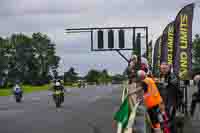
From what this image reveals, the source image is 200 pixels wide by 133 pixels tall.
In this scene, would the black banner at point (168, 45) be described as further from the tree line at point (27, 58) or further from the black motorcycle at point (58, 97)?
the tree line at point (27, 58)

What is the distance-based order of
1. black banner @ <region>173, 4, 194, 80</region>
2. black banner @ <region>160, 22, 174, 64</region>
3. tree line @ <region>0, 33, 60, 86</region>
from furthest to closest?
1. tree line @ <region>0, 33, 60, 86</region>
2. black banner @ <region>160, 22, 174, 64</region>
3. black banner @ <region>173, 4, 194, 80</region>

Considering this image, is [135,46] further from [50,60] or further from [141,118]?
[50,60]

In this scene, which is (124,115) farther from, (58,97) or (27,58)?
(27,58)

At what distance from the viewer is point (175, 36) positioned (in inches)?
711

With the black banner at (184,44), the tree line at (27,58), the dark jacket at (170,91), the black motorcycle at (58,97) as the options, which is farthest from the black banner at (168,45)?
the tree line at (27,58)

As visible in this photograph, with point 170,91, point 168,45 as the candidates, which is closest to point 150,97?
point 170,91

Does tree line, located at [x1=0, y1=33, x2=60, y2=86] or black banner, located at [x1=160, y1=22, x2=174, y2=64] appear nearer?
black banner, located at [x1=160, y1=22, x2=174, y2=64]

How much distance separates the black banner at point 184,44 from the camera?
17344 millimetres

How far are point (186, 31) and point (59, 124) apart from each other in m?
5.74

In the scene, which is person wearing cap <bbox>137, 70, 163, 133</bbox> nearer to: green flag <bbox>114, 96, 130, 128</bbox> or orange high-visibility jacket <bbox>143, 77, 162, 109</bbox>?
orange high-visibility jacket <bbox>143, 77, 162, 109</bbox>

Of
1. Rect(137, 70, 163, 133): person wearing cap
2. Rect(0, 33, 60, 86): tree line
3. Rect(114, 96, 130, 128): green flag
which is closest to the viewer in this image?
Rect(114, 96, 130, 128): green flag

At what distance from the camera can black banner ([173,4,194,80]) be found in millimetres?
17344

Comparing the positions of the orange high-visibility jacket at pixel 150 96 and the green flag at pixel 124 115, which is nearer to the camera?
the green flag at pixel 124 115

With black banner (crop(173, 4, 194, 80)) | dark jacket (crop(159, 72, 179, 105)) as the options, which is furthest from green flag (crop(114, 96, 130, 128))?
black banner (crop(173, 4, 194, 80))
